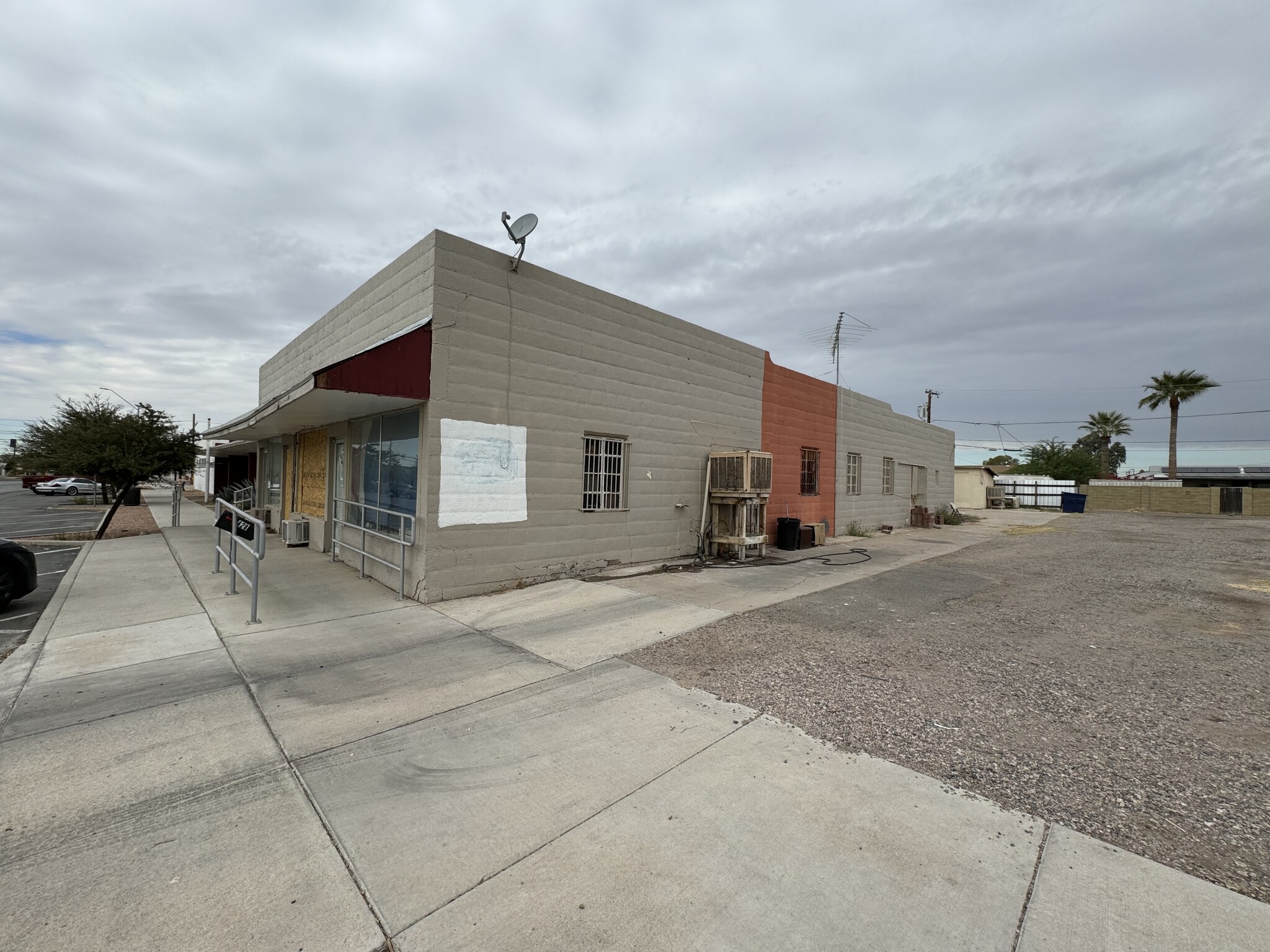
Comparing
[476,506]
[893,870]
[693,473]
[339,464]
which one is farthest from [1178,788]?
[339,464]

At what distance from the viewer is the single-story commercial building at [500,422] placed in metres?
7.08

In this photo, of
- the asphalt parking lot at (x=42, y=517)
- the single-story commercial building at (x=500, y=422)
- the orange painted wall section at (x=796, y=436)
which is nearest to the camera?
the single-story commercial building at (x=500, y=422)

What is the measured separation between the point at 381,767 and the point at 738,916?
2.10 meters

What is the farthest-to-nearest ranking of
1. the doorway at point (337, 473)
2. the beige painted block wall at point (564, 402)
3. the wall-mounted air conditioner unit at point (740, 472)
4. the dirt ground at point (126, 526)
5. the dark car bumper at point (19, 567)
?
the dirt ground at point (126, 526), the wall-mounted air conditioner unit at point (740, 472), the doorway at point (337, 473), the beige painted block wall at point (564, 402), the dark car bumper at point (19, 567)

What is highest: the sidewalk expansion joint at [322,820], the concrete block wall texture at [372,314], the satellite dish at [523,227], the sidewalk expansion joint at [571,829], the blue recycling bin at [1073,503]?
the satellite dish at [523,227]

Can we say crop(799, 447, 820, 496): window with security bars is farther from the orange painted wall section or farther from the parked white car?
the parked white car

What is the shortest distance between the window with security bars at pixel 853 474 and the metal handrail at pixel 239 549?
1440 cm

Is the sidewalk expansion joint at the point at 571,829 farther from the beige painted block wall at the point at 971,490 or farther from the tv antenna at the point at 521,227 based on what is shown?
the beige painted block wall at the point at 971,490

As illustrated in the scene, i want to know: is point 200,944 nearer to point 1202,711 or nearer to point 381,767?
point 381,767

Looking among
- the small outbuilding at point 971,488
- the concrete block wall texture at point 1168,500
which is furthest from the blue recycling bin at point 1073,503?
the small outbuilding at point 971,488

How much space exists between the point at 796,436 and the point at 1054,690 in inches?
395

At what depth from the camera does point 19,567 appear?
6508 mm

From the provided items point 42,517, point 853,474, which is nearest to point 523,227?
point 853,474

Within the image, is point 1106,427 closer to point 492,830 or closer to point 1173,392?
point 1173,392
